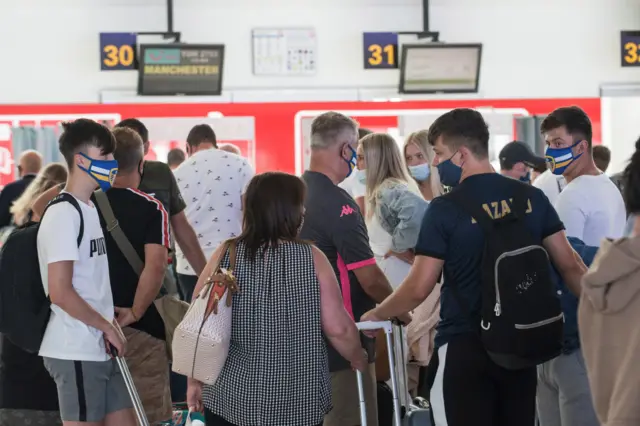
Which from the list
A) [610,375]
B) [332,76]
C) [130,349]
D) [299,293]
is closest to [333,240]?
[299,293]

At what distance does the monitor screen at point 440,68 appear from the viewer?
10523 mm

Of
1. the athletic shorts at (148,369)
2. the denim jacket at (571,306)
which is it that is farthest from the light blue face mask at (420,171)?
the athletic shorts at (148,369)

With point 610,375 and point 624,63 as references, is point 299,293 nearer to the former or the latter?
point 610,375

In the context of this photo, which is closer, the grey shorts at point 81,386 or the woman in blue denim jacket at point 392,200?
the grey shorts at point 81,386

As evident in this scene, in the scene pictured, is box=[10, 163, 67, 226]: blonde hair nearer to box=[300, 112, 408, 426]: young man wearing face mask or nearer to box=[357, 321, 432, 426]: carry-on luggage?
box=[300, 112, 408, 426]: young man wearing face mask

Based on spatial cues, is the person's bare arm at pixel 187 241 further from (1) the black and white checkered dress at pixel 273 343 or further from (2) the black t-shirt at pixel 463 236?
(2) the black t-shirt at pixel 463 236

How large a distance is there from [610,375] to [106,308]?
1.99 meters

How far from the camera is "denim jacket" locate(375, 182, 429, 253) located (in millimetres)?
4527

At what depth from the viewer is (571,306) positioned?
3.57 m

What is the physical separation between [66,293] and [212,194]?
8.94 ft

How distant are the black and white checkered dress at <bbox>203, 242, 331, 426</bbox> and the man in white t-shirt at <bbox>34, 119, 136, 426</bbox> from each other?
0.65 meters

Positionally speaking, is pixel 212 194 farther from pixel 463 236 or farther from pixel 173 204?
pixel 463 236

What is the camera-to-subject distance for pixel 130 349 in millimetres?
3920

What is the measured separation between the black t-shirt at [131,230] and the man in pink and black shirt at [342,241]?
62cm
